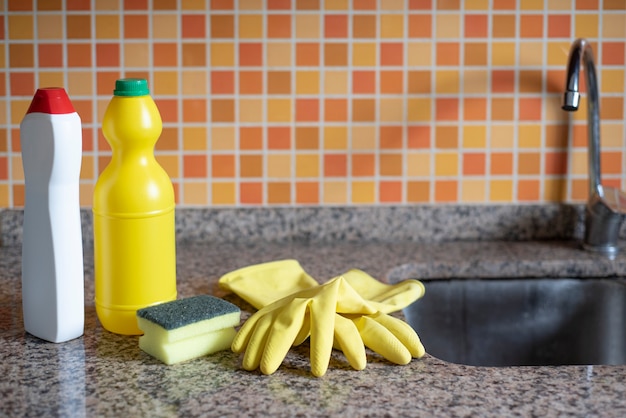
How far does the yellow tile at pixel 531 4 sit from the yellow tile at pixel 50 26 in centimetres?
87

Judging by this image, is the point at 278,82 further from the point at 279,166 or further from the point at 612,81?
the point at 612,81

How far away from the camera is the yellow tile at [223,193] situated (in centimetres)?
180

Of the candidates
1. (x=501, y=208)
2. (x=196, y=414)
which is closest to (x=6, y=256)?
(x=196, y=414)

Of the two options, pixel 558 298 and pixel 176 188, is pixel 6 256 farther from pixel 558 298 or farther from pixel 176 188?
pixel 558 298

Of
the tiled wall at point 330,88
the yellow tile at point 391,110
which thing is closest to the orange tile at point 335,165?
the tiled wall at point 330,88

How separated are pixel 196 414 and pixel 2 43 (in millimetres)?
992

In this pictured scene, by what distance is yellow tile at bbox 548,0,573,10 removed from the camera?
179cm

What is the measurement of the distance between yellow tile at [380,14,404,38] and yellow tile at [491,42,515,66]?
18cm

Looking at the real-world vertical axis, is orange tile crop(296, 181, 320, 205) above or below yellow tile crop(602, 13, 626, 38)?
below

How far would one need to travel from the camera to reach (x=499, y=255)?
1.73 m

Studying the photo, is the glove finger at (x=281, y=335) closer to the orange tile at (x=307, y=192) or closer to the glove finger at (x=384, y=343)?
the glove finger at (x=384, y=343)

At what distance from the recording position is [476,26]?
70.2 inches

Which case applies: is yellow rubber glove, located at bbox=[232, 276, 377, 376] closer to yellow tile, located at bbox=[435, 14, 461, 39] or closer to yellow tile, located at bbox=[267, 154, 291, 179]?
yellow tile, located at bbox=[267, 154, 291, 179]

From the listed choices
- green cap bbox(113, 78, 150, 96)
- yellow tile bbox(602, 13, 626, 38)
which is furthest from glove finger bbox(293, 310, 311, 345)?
yellow tile bbox(602, 13, 626, 38)
